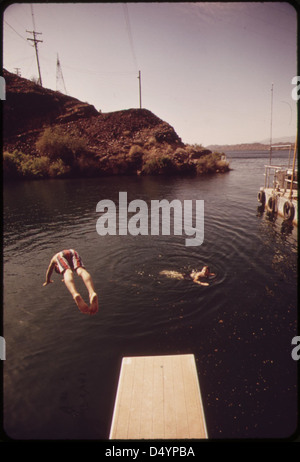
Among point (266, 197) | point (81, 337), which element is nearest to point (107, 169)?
point (266, 197)

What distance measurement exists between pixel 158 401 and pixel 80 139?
196 ft

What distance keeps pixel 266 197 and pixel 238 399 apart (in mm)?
22002

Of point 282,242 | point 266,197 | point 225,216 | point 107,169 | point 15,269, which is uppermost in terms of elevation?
point 107,169

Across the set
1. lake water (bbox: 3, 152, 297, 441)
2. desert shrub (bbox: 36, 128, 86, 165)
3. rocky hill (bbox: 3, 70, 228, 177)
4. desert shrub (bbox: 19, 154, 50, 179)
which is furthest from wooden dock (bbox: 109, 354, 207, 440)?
desert shrub (bbox: 36, 128, 86, 165)

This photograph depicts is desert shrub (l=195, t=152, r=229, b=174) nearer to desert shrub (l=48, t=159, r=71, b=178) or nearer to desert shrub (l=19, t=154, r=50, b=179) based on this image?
desert shrub (l=48, t=159, r=71, b=178)

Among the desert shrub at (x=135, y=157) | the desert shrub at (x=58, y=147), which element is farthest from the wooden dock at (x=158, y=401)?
the desert shrub at (x=135, y=157)

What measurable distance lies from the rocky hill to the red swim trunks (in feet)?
149

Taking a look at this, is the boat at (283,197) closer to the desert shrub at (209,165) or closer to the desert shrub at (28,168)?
the desert shrub at (209,165)

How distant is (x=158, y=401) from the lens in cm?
545

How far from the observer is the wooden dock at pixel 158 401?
193 inches

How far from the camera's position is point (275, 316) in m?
9.33

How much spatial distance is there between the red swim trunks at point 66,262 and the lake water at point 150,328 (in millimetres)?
2856

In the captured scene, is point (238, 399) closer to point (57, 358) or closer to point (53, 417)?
point (53, 417)

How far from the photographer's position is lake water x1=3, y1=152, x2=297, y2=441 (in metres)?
6.08
